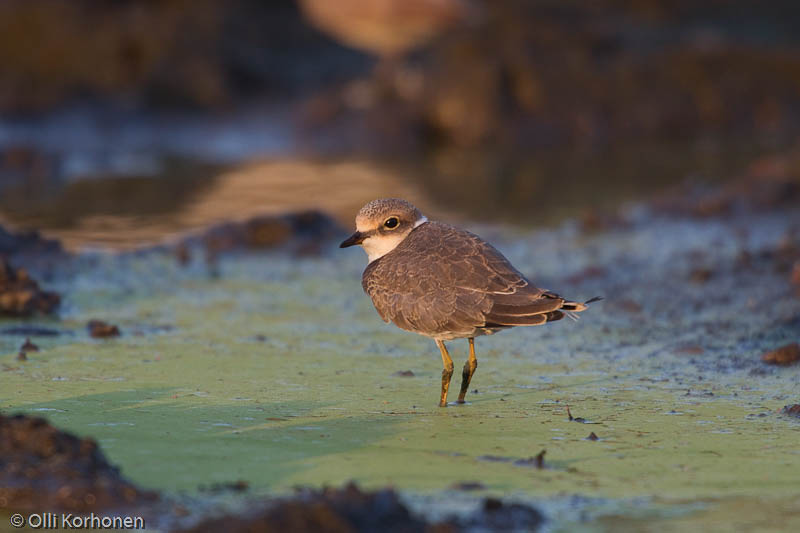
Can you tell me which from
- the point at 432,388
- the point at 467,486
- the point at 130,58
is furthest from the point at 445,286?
the point at 130,58

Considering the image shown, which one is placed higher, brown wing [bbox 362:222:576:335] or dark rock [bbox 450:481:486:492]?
brown wing [bbox 362:222:576:335]

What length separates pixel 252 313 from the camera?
292 inches

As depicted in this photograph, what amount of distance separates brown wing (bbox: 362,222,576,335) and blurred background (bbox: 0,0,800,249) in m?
7.00

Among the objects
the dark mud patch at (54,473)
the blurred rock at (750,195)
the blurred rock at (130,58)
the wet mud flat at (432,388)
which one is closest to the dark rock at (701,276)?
the wet mud flat at (432,388)

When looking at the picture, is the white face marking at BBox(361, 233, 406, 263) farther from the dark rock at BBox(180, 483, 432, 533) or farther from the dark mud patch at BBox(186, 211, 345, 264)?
the dark mud patch at BBox(186, 211, 345, 264)

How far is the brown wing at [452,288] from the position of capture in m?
5.17

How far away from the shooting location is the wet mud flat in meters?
4.08

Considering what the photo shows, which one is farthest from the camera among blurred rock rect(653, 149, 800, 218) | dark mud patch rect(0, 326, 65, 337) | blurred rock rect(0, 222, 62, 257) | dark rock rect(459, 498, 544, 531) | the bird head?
blurred rock rect(653, 149, 800, 218)

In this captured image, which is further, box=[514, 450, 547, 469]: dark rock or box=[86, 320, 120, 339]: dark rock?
box=[86, 320, 120, 339]: dark rock

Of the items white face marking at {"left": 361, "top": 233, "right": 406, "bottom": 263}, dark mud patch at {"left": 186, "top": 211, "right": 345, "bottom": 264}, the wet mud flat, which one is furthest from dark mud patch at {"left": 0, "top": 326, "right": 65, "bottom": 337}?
dark mud patch at {"left": 186, "top": 211, "right": 345, "bottom": 264}

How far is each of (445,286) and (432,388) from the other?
627mm

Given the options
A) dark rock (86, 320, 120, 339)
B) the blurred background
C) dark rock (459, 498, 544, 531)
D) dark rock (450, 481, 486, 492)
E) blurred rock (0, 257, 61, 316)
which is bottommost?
dark rock (459, 498, 544, 531)

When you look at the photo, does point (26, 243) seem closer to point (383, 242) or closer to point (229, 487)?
point (383, 242)

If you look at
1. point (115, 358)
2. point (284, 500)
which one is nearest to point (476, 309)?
point (284, 500)
